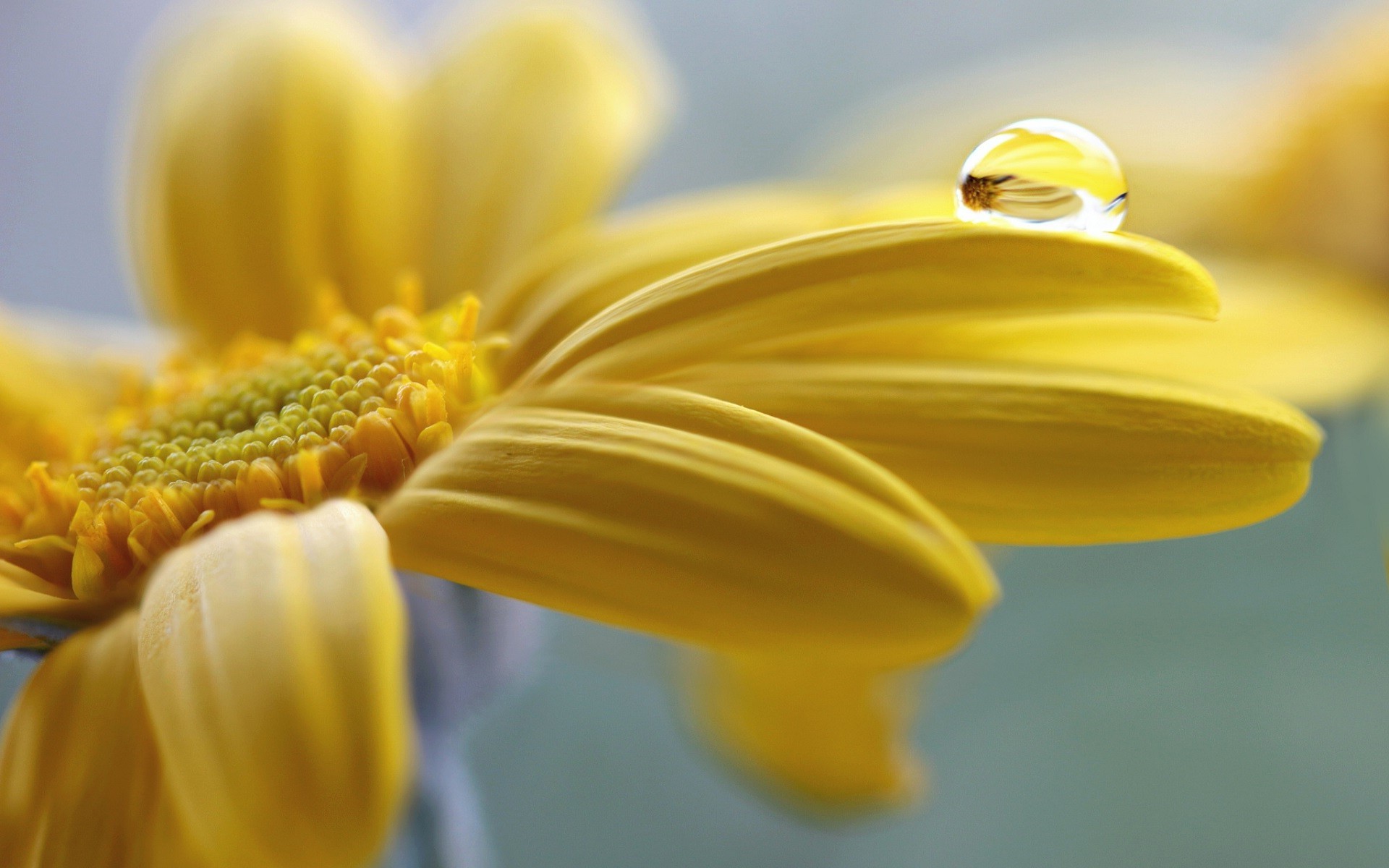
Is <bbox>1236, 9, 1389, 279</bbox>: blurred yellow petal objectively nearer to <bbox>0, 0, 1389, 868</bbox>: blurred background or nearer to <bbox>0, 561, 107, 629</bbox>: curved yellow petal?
<bbox>0, 0, 1389, 868</bbox>: blurred background

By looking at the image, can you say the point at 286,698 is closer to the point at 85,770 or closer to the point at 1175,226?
the point at 85,770

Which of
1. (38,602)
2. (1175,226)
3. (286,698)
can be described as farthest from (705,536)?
(1175,226)

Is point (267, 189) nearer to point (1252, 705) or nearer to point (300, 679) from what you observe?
point (300, 679)

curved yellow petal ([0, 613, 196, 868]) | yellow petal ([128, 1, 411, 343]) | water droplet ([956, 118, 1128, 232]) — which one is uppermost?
yellow petal ([128, 1, 411, 343])

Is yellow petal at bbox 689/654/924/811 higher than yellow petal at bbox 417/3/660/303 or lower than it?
lower

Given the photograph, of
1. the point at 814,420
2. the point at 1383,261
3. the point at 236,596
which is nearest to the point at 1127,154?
the point at 1383,261

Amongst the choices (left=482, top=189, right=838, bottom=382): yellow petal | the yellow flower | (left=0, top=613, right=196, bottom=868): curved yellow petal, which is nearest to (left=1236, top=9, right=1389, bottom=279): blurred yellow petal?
the yellow flower
